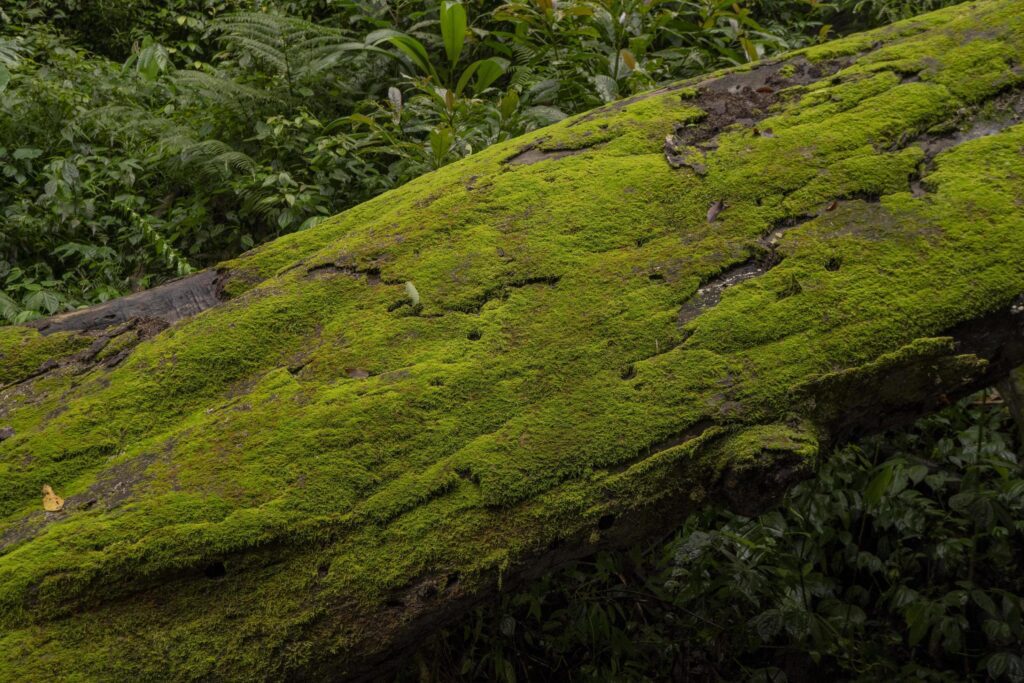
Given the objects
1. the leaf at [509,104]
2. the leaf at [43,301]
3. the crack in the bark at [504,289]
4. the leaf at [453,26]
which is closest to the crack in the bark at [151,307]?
the crack in the bark at [504,289]

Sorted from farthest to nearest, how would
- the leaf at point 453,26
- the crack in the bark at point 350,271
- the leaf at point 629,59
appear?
the leaf at point 453,26
the leaf at point 629,59
the crack in the bark at point 350,271

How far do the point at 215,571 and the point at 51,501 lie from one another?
0.47 m

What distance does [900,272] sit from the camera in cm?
175

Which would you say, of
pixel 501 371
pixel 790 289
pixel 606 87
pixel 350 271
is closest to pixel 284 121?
pixel 606 87

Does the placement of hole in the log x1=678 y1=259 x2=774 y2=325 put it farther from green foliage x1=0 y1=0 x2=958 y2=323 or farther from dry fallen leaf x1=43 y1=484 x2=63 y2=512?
green foliage x1=0 y1=0 x2=958 y2=323

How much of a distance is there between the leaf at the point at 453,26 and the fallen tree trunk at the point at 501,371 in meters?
2.49

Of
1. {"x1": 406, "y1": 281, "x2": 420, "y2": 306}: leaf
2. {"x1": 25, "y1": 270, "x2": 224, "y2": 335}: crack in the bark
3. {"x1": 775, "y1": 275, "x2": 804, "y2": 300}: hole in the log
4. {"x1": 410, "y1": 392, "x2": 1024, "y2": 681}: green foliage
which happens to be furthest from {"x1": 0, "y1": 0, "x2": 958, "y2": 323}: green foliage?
{"x1": 775, "y1": 275, "x2": 804, "y2": 300}: hole in the log

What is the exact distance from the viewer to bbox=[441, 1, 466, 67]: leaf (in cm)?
446

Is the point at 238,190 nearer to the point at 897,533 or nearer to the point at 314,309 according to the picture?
the point at 314,309

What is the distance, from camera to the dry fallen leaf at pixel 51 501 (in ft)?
5.33

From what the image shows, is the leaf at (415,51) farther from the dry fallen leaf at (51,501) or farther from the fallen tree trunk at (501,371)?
the dry fallen leaf at (51,501)

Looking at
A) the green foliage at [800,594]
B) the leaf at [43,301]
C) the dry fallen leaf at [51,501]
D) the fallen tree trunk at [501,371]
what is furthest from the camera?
the leaf at [43,301]

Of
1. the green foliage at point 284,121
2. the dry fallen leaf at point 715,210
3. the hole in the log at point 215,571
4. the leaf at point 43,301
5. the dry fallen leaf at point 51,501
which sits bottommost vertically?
the leaf at point 43,301

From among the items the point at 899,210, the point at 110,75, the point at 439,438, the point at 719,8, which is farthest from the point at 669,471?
the point at 110,75
